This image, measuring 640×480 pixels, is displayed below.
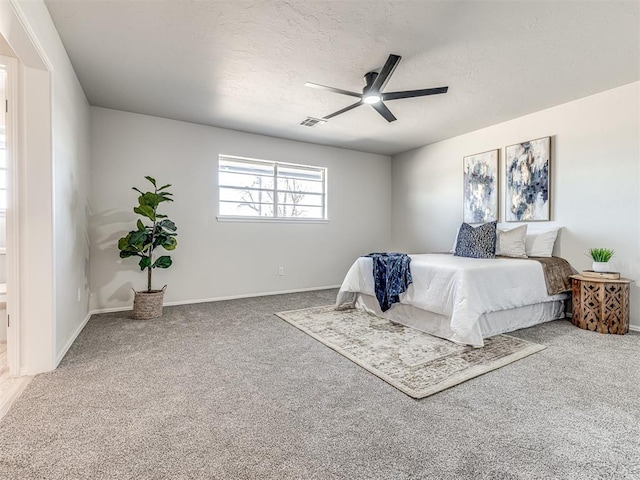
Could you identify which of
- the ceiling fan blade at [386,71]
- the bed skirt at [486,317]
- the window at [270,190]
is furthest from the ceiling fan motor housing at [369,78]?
the window at [270,190]

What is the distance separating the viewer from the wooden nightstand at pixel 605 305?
10.0 ft

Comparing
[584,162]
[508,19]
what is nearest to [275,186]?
[508,19]

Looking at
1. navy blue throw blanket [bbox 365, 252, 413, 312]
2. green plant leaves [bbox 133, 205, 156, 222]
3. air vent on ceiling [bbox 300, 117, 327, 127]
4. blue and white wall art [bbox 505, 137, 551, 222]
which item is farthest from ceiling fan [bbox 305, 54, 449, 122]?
green plant leaves [bbox 133, 205, 156, 222]

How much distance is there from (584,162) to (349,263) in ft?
11.8

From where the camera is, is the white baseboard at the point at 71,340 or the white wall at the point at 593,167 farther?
the white wall at the point at 593,167

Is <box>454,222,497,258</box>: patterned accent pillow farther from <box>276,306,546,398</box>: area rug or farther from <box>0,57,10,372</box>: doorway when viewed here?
<box>0,57,10,372</box>: doorway

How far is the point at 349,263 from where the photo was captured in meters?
5.86

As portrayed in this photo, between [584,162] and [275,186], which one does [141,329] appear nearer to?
[275,186]

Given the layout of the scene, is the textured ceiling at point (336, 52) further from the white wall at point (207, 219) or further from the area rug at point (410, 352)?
the area rug at point (410, 352)

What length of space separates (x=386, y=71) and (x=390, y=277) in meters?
1.95

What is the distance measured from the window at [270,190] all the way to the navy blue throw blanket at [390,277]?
84.4 inches

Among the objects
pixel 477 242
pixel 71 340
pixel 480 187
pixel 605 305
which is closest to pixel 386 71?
pixel 477 242

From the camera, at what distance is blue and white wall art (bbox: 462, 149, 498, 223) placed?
14.6 ft

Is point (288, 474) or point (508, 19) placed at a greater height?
point (508, 19)
